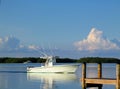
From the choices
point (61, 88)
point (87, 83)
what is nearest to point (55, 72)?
point (61, 88)

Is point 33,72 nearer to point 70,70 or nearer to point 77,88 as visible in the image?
point 70,70

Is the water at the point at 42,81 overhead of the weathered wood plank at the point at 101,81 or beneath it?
beneath

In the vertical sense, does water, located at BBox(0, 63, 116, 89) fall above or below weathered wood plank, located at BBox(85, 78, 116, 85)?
below

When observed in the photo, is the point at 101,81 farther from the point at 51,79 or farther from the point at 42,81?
the point at 51,79

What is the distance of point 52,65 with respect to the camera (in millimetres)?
84812

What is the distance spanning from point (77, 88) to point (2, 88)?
9228mm

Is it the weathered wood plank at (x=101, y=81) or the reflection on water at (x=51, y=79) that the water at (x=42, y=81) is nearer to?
the reflection on water at (x=51, y=79)

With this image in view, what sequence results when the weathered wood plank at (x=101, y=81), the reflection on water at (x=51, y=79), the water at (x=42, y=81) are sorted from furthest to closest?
the reflection on water at (x=51, y=79)
the water at (x=42, y=81)
the weathered wood plank at (x=101, y=81)

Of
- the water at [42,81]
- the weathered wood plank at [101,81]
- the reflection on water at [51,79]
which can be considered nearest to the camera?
the weathered wood plank at [101,81]

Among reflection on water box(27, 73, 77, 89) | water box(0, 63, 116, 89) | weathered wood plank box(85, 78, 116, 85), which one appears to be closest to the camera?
weathered wood plank box(85, 78, 116, 85)

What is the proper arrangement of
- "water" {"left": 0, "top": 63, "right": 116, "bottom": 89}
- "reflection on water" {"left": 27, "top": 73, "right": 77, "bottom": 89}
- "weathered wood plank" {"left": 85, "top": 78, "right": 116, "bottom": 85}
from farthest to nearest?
"reflection on water" {"left": 27, "top": 73, "right": 77, "bottom": 89} < "water" {"left": 0, "top": 63, "right": 116, "bottom": 89} < "weathered wood plank" {"left": 85, "top": 78, "right": 116, "bottom": 85}

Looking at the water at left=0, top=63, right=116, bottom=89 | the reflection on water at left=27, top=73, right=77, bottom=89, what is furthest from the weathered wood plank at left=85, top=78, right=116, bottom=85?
the reflection on water at left=27, top=73, right=77, bottom=89

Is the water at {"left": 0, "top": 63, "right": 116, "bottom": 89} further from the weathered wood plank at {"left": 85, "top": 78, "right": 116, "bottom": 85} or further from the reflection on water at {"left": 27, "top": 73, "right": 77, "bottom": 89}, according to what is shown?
the weathered wood plank at {"left": 85, "top": 78, "right": 116, "bottom": 85}

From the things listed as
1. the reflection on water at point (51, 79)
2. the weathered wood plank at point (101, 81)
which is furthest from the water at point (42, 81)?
the weathered wood plank at point (101, 81)
